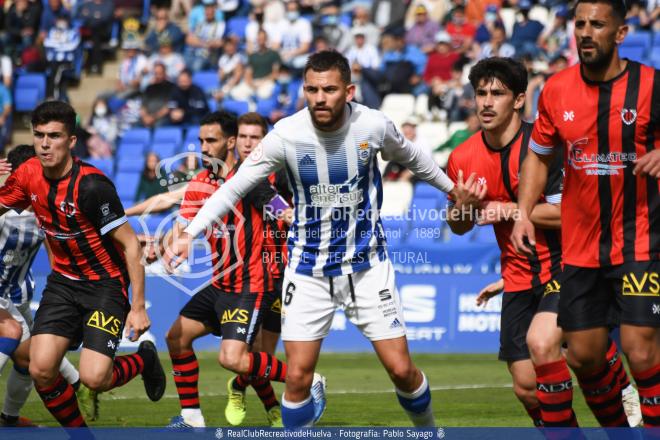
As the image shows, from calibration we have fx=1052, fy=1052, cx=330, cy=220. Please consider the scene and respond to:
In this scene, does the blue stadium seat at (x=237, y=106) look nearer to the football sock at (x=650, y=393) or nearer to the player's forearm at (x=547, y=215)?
the player's forearm at (x=547, y=215)

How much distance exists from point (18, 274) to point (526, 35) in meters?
11.3

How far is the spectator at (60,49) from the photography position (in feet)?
68.3

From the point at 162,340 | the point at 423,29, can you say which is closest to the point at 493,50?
the point at 423,29

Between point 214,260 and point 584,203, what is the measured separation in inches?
140

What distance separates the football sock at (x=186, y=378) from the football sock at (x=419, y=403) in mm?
2082

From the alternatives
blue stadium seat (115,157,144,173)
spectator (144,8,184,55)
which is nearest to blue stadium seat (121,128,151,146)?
blue stadium seat (115,157,144,173)

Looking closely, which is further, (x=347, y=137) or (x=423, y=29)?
(x=423, y=29)

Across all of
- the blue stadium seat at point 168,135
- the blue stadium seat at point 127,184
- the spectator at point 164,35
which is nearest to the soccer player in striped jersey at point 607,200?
the blue stadium seat at point 127,184

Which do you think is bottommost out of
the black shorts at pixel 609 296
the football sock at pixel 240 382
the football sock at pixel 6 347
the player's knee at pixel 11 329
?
the football sock at pixel 240 382

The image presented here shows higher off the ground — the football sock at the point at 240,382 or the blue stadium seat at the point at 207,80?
the blue stadium seat at the point at 207,80

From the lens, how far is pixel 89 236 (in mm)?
7543

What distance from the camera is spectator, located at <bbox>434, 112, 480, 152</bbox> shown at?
52.9 ft

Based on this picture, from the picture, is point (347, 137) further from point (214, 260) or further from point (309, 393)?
point (214, 260)

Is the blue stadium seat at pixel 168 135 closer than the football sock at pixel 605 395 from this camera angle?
No
